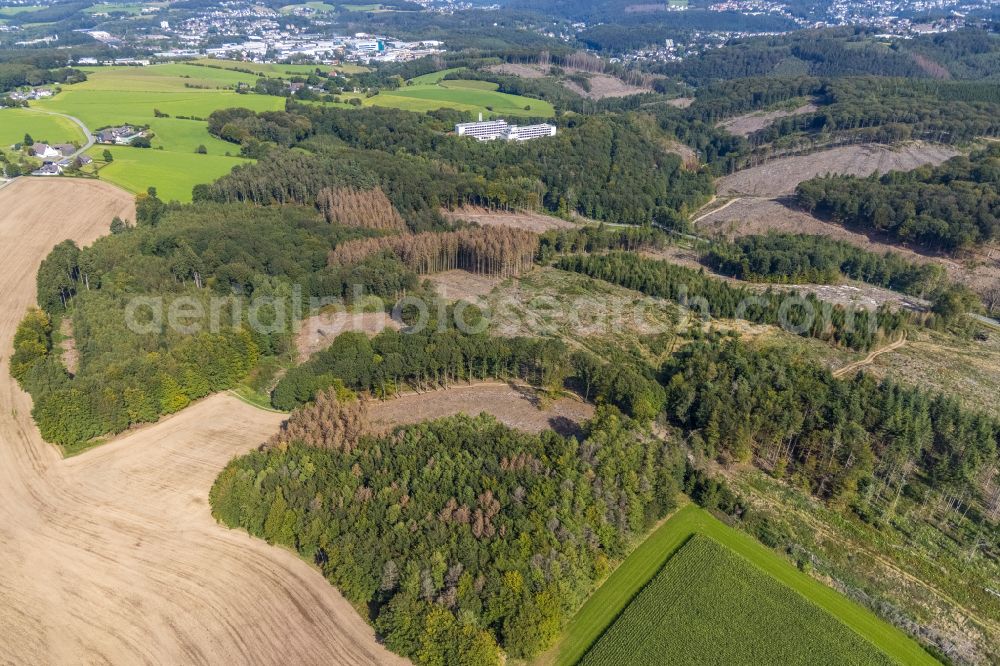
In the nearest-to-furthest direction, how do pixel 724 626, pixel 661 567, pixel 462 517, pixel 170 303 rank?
pixel 724 626, pixel 462 517, pixel 661 567, pixel 170 303

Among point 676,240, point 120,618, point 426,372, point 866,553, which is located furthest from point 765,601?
point 676,240

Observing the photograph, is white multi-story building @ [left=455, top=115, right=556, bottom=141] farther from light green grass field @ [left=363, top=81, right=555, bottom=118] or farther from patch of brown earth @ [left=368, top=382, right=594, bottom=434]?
patch of brown earth @ [left=368, top=382, right=594, bottom=434]

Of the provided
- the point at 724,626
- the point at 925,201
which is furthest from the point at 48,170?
the point at 925,201

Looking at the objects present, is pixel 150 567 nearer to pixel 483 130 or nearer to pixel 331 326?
pixel 331 326

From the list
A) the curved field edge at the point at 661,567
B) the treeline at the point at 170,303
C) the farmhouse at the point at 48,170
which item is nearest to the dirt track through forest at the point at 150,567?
the treeline at the point at 170,303

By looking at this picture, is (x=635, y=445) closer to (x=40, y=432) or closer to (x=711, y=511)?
(x=711, y=511)

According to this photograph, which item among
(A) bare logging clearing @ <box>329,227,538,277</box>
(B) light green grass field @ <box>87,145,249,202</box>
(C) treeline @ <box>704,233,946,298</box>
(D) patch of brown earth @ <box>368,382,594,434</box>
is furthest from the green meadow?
(C) treeline @ <box>704,233,946,298</box>
